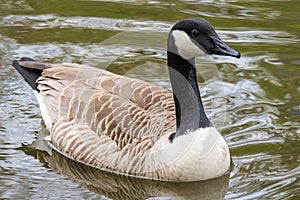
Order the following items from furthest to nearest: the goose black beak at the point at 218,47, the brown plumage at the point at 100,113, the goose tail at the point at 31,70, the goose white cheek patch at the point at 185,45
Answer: the goose tail at the point at 31,70
the brown plumage at the point at 100,113
the goose white cheek patch at the point at 185,45
the goose black beak at the point at 218,47

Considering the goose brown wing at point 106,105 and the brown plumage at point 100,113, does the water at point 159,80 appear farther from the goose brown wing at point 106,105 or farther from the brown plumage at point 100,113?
the goose brown wing at point 106,105

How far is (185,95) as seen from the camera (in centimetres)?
745

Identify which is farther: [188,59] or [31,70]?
[31,70]

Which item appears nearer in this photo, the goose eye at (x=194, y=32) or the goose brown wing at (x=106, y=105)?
the goose eye at (x=194, y=32)

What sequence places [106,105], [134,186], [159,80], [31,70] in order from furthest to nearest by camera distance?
[159,80] → [31,70] → [106,105] → [134,186]

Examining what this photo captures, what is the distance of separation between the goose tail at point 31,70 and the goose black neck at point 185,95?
2.03 meters

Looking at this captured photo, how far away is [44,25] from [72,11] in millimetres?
737

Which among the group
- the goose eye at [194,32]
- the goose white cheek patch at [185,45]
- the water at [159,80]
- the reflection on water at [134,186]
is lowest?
the reflection on water at [134,186]

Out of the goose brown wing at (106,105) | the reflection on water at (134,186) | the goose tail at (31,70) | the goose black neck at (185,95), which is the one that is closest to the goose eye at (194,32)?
the goose black neck at (185,95)

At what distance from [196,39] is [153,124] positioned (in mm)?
1012

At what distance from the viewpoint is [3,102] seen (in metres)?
8.98

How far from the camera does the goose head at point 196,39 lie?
712 cm

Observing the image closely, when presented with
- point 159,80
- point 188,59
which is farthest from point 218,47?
point 159,80

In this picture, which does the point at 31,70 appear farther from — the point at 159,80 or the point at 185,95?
the point at 185,95
